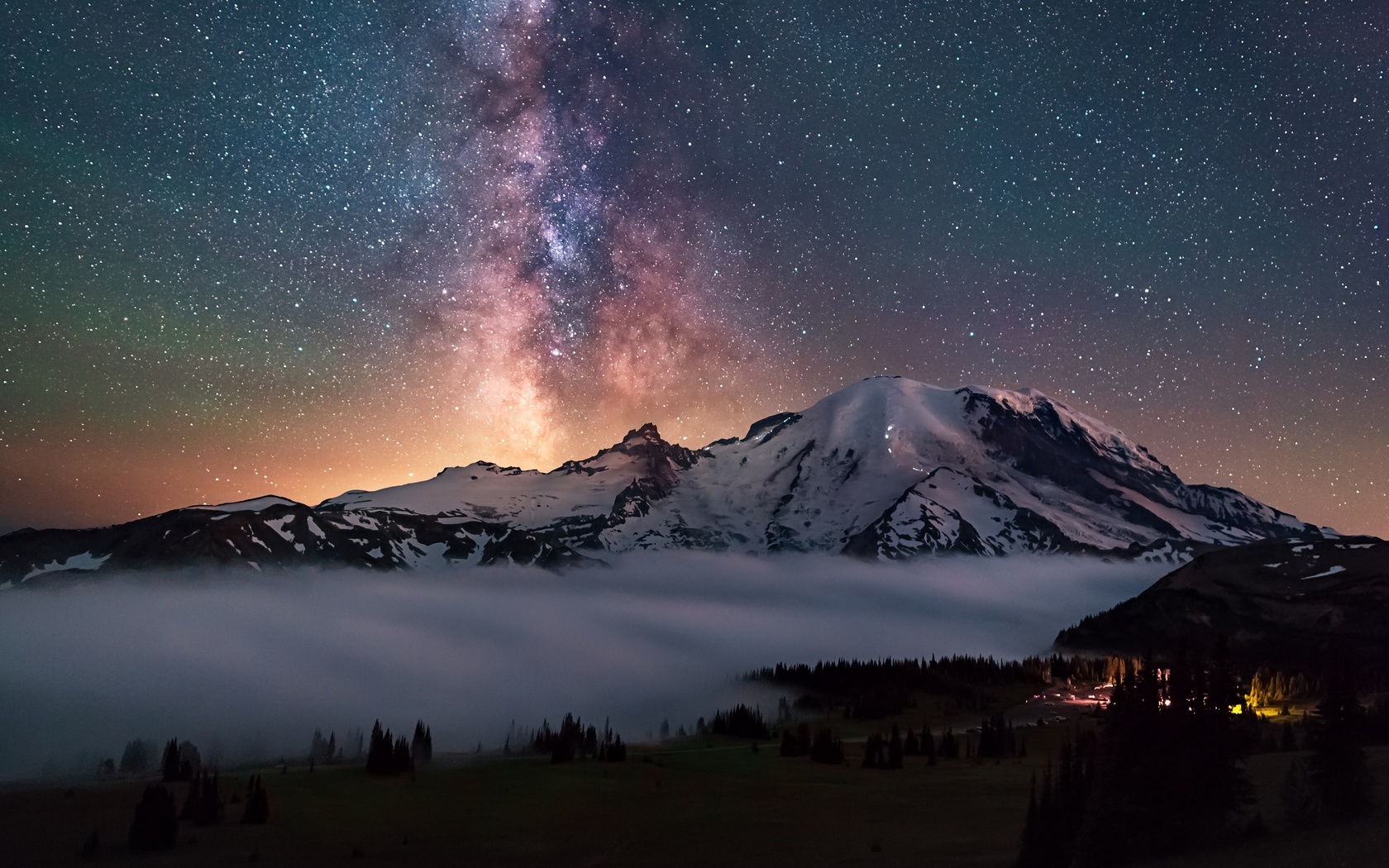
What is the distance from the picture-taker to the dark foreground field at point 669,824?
8525 centimetres

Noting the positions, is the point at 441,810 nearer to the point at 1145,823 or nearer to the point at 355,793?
the point at 355,793

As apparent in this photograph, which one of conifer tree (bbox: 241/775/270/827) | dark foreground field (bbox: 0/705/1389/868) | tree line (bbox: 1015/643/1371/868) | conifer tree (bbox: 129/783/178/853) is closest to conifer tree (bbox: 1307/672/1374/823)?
tree line (bbox: 1015/643/1371/868)

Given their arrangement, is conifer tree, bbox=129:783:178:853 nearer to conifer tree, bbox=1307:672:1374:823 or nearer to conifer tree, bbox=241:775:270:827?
conifer tree, bbox=241:775:270:827

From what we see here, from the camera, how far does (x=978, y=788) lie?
14025 cm

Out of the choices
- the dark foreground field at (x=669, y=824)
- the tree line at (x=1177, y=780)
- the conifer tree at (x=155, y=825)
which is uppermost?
the tree line at (x=1177, y=780)

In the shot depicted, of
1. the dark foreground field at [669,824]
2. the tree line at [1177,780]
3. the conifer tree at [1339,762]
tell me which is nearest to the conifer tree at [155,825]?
the dark foreground field at [669,824]

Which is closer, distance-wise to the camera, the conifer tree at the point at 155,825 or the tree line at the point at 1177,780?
the tree line at the point at 1177,780

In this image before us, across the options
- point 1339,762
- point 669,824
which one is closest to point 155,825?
point 669,824

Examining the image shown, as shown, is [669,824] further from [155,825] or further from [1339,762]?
[155,825]

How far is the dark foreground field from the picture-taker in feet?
280

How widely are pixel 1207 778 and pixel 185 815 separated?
179222mm

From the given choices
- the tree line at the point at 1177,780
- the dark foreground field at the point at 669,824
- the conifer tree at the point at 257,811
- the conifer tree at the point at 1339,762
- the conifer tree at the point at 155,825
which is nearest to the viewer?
the conifer tree at the point at 1339,762

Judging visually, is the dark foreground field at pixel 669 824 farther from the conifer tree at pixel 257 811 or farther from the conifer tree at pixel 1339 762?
the conifer tree at pixel 257 811

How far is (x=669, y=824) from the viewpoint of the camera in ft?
424
